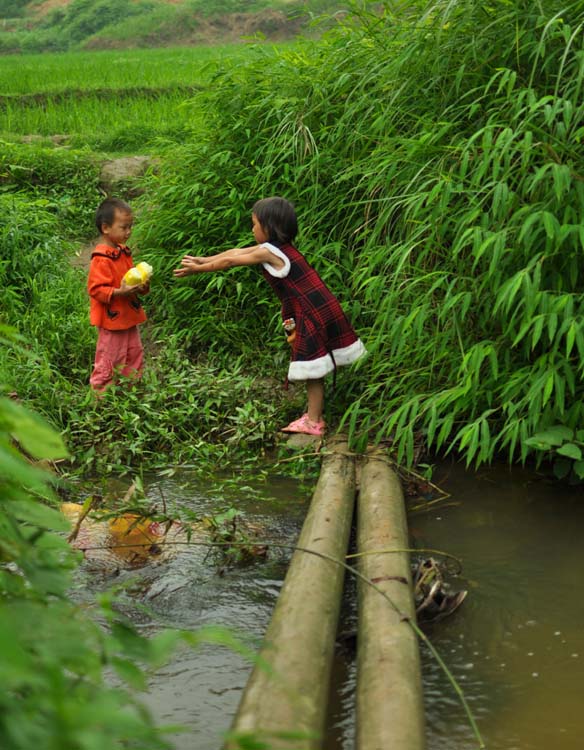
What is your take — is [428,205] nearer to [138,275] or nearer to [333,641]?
[138,275]

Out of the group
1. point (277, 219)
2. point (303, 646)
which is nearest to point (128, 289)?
point (277, 219)

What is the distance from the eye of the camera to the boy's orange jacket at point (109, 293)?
508cm

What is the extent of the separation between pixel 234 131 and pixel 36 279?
5.39 ft

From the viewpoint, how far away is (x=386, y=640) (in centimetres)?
258

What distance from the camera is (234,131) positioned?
5.92m

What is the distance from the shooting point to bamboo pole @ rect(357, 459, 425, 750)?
7.09 ft

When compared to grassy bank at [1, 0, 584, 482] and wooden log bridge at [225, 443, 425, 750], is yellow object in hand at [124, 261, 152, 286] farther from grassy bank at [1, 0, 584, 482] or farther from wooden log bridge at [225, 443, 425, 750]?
wooden log bridge at [225, 443, 425, 750]

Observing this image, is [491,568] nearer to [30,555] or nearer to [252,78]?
[30,555]

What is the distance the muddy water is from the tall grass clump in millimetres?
285

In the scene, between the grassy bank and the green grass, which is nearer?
the grassy bank

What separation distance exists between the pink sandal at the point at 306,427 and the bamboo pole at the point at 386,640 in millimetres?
831

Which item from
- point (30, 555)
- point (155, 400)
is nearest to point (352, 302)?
point (155, 400)

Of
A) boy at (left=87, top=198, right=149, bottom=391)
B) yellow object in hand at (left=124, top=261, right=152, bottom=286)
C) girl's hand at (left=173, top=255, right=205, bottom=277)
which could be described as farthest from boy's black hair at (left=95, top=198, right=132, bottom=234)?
girl's hand at (left=173, top=255, right=205, bottom=277)

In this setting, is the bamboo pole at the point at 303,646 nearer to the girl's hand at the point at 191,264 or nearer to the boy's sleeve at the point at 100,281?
the girl's hand at the point at 191,264
